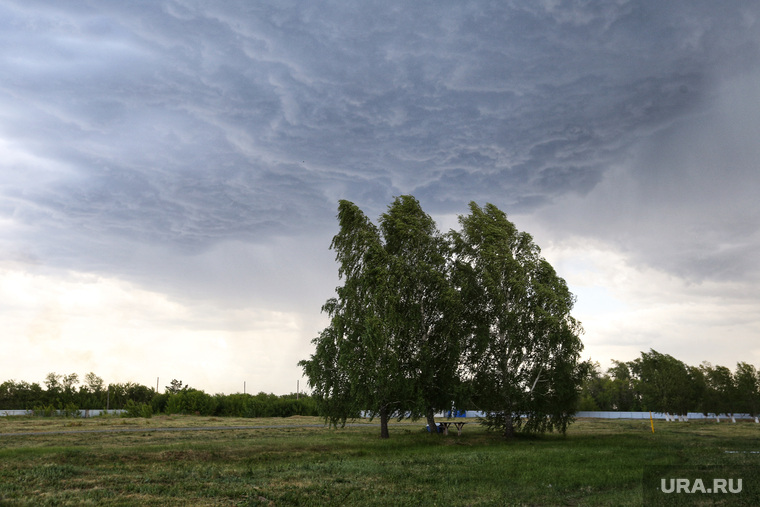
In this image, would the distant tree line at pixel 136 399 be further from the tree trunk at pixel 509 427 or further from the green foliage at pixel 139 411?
the tree trunk at pixel 509 427

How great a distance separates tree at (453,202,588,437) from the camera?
3753 centimetres

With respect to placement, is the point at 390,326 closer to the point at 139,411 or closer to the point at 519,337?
the point at 519,337

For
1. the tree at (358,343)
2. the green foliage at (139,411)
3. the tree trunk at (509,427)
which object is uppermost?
the tree at (358,343)

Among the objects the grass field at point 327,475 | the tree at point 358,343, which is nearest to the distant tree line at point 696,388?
the tree at point 358,343

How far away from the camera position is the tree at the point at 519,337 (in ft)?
123

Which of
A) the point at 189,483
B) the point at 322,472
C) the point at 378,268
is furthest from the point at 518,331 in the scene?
the point at 189,483

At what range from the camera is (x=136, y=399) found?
10894 cm

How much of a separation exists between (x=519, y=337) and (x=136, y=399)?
325ft

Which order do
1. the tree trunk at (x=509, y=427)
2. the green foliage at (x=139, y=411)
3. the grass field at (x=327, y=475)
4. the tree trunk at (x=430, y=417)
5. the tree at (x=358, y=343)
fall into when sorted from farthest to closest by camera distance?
1. the green foliage at (x=139, y=411)
2. the tree trunk at (x=509, y=427)
3. the tree trunk at (x=430, y=417)
4. the tree at (x=358, y=343)
5. the grass field at (x=327, y=475)

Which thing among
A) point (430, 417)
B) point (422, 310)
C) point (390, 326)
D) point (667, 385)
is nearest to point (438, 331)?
point (422, 310)

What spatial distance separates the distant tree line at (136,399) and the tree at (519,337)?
3845 cm

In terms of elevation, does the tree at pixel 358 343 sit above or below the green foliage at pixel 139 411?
above

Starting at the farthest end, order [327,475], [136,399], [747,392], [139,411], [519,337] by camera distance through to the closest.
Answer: [136,399], [747,392], [139,411], [519,337], [327,475]

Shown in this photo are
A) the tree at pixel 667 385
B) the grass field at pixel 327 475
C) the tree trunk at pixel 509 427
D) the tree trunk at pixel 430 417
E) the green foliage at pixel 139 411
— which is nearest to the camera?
the grass field at pixel 327 475
